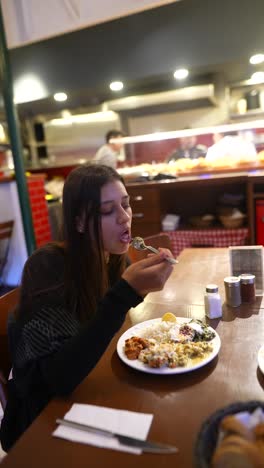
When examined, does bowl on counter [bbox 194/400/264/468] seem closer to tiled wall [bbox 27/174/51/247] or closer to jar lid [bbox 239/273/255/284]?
jar lid [bbox 239/273/255/284]

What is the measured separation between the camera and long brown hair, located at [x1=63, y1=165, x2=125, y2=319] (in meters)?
1.10

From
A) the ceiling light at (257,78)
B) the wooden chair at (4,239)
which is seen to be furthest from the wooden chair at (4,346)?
the ceiling light at (257,78)

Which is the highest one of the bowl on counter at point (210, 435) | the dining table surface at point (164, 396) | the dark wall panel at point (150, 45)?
the dark wall panel at point (150, 45)

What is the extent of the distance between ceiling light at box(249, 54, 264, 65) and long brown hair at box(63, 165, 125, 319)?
3.71 metres

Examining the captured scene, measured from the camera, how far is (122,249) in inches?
46.7

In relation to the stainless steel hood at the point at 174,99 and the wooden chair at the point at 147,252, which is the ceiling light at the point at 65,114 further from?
the wooden chair at the point at 147,252

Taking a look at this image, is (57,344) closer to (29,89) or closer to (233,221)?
(233,221)

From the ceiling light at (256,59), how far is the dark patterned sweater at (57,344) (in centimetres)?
400

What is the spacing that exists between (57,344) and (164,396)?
0.30m

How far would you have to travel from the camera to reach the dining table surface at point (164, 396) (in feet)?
2.24

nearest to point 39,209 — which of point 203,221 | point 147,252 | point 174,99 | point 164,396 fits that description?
point 203,221

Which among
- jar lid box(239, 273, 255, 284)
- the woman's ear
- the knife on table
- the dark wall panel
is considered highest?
the dark wall panel

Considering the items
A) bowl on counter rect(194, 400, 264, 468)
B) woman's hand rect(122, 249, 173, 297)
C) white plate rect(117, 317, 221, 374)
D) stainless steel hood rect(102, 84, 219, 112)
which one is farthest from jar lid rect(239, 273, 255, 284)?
stainless steel hood rect(102, 84, 219, 112)

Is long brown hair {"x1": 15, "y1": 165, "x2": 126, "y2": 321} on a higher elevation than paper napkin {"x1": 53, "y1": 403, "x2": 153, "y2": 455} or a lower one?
higher
